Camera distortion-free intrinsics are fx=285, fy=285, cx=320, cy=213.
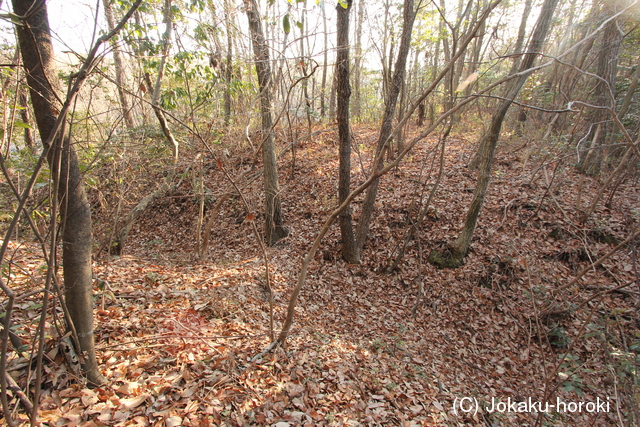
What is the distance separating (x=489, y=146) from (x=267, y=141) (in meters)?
4.37

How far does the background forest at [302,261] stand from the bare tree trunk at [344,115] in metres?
0.03

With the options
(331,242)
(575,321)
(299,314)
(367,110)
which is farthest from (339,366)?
(367,110)

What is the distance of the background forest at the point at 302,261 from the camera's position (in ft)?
6.36

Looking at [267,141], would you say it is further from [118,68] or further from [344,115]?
[118,68]

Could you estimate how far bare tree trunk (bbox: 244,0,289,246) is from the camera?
5.37m

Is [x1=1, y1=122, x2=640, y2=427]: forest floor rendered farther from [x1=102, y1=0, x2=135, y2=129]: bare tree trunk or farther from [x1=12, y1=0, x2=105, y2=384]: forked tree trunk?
[x1=102, y1=0, x2=135, y2=129]: bare tree trunk

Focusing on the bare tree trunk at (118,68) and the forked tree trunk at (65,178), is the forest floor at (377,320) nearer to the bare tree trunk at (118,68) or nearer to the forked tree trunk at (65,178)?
the forked tree trunk at (65,178)

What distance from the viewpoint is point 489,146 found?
525 cm

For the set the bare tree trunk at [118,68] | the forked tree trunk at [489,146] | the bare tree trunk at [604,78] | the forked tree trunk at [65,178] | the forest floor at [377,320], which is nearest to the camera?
the forked tree trunk at [65,178]

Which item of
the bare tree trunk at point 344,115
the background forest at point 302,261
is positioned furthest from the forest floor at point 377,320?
the bare tree trunk at point 344,115

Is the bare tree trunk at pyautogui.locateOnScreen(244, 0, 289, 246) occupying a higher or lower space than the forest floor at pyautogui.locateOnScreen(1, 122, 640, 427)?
higher

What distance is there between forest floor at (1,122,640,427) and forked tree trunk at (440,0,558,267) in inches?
11.4

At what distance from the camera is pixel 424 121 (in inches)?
539

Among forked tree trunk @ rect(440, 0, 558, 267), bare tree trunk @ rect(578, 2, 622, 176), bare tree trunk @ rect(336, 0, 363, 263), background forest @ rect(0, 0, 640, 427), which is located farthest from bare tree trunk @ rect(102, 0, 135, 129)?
bare tree trunk @ rect(578, 2, 622, 176)
